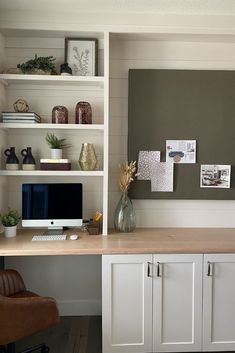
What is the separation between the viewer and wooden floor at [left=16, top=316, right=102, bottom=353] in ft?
7.47

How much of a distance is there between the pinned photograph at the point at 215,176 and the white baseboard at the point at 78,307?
1465 mm

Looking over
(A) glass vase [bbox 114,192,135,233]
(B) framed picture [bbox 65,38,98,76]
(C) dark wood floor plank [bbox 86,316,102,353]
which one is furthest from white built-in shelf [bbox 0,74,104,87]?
(C) dark wood floor plank [bbox 86,316,102,353]

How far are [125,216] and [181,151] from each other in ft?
A: 2.48

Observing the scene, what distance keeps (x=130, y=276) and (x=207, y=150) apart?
129 cm

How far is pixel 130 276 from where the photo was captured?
211cm

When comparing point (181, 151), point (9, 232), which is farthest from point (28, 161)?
point (181, 151)

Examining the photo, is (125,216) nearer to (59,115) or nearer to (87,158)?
(87,158)

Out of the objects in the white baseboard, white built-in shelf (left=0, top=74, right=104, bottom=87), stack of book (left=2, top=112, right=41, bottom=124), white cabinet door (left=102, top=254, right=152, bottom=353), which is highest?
white built-in shelf (left=0, top=74, right=104, bottom=87)

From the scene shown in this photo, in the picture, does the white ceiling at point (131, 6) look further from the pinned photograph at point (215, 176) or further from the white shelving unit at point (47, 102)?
the pinned photograph at point (215, 176)

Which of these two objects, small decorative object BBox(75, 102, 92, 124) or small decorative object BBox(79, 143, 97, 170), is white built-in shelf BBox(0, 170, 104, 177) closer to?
small decorative object BBox(79, 143, 97, 170)

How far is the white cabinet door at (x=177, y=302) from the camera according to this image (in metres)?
2.11

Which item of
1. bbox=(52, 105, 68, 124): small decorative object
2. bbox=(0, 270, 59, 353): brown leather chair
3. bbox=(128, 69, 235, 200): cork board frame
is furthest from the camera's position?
bbox=(128, 69, 235, 200): cork board frame

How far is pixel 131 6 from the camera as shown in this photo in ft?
7.68

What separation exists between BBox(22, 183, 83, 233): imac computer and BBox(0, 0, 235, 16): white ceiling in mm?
1403
